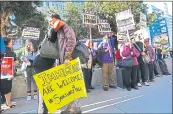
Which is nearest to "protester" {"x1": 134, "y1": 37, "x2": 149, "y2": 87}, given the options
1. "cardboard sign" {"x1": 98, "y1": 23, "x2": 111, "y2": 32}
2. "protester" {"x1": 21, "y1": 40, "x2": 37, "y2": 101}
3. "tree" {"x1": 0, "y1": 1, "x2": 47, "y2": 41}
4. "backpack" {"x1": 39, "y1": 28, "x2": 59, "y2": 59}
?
"cardboard sign" {"x1": 98, "y1": 23, "x2": 111, "y2": 32}

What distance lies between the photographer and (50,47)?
4.12 meters

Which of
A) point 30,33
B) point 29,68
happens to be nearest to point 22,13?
point 30,33

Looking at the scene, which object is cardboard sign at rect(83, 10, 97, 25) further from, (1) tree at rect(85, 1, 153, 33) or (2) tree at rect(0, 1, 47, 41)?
(1) tree at rect(85, 1, 153, 33)

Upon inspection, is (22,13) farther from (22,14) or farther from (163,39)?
(163,39)

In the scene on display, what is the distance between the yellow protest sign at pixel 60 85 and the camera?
3.93 metres

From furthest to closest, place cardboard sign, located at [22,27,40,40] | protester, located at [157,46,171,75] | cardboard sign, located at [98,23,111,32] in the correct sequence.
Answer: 1. protester, located at [157,46,171,75]
2. cardboard sign, located at [98,23,111,32]
3. cardboard sign, located at [22,27,40,40]

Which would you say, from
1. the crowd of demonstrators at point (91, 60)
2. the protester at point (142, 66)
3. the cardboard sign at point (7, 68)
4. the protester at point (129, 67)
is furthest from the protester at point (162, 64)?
the cardboard sign at point (7, 68)

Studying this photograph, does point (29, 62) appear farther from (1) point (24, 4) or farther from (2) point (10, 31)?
(2) point (10, 31)

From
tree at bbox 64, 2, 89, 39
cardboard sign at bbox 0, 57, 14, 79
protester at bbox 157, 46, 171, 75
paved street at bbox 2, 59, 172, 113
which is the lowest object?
paved street at bbox 2, 59, 172, 113

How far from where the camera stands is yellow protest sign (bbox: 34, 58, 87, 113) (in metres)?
3.93

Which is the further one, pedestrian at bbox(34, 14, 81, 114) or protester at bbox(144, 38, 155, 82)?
protester at bbox(144, 38, 155, 82)

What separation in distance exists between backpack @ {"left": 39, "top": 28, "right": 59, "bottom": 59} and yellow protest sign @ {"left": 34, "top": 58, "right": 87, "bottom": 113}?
0.72 ft

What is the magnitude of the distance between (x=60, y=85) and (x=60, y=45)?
56 centimetres

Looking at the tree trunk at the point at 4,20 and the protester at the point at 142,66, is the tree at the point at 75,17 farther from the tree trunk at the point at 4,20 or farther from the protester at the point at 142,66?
the protester at the point at 142,66
